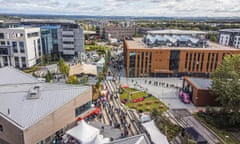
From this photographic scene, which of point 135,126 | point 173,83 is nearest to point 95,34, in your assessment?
point 173,83

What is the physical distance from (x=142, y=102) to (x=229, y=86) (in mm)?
14608

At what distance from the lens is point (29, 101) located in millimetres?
23453

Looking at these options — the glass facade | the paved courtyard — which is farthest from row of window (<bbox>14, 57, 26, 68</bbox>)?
the glass facade

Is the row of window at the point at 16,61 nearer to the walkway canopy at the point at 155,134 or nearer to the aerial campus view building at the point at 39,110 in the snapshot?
the aerial campus view building at the point at 39,110

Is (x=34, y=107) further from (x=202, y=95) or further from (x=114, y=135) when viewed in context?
(x=202, y=95)

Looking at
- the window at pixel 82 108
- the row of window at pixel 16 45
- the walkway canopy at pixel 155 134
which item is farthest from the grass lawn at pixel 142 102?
the row of window at pixel 16 45

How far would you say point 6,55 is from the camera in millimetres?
56406

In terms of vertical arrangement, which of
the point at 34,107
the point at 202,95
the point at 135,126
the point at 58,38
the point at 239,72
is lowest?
the point at 135,126

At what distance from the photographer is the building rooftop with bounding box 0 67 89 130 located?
20.7 m

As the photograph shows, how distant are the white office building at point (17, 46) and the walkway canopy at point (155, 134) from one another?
150 ft

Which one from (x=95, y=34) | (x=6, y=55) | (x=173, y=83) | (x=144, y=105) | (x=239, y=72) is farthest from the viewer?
(x=95, y=34)

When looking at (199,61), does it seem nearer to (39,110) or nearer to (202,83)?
(202,83)

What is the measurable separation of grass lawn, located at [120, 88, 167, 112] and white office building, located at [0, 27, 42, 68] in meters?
33.3

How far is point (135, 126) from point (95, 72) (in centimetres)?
2479
